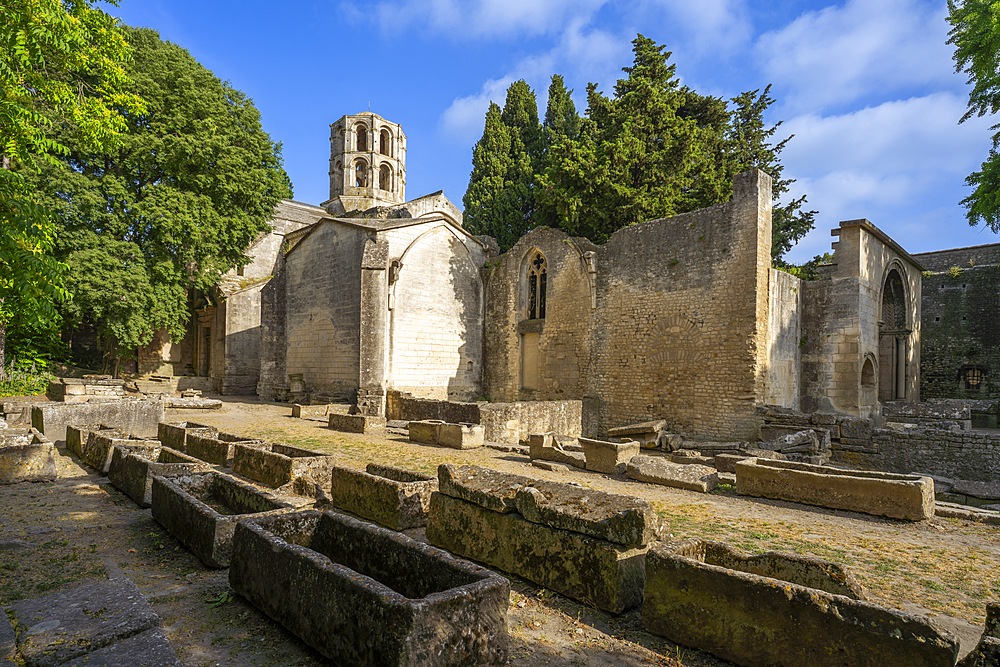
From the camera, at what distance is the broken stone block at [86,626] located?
2.39 meters

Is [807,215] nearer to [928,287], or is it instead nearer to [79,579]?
[928,287]

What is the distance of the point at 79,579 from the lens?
401 centimetres

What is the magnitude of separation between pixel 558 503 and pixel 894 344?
2064cm

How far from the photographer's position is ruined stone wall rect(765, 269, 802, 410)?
14305 millimetres

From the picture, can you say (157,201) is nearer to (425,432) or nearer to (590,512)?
(425,432)

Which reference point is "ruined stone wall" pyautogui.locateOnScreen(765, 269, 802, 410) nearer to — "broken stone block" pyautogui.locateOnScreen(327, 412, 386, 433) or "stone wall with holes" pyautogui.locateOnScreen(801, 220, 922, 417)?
"stone wall with holes" pyautogui.locateOnScreen(801, 220, 922, 417)

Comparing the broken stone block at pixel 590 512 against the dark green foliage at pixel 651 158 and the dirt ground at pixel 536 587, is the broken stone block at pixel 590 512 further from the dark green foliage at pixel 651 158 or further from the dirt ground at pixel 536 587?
the dark green foliage at pixel 651 158

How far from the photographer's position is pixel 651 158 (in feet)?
66.1

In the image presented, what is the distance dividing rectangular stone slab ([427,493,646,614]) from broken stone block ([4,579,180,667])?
2.47m

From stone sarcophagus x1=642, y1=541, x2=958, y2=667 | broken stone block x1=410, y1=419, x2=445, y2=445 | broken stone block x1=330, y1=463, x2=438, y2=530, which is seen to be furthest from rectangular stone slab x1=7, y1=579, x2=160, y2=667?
broken stone block x1=410, y1=419, x2=445, y2=445

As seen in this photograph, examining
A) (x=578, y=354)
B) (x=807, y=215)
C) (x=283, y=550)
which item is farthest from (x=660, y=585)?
(x=807, y=215)

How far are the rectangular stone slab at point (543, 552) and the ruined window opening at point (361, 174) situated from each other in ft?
124

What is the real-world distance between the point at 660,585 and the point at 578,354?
15.0 m

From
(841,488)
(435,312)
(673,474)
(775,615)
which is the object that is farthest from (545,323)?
(775,615)
